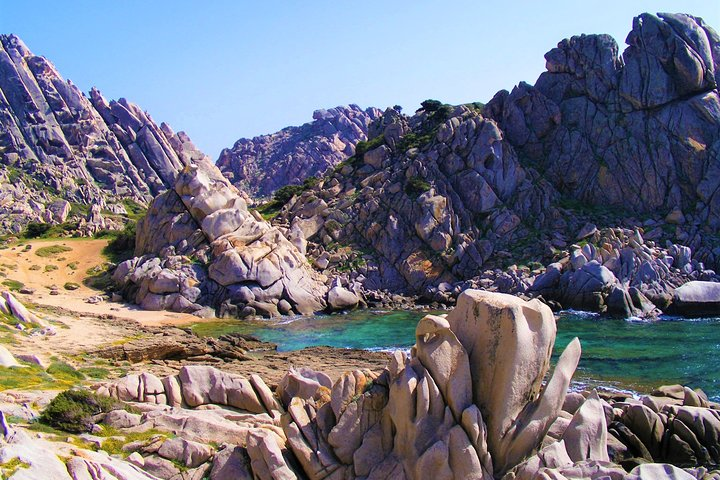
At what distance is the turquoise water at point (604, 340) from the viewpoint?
2764cm

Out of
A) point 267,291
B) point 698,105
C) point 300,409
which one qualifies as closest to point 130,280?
point 267,291

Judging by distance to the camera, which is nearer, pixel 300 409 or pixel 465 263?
pixel 300 409

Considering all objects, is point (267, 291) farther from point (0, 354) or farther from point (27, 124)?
point (27, 124)

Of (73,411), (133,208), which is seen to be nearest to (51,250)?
(133,208)

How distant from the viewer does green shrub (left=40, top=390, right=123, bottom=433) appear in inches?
604

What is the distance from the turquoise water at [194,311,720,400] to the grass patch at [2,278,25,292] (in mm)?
17143

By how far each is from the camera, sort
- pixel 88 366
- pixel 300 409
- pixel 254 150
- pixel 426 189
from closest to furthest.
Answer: pixel 300 409 < pixel 88 366 < pixel 426 189 < pixel 254 150

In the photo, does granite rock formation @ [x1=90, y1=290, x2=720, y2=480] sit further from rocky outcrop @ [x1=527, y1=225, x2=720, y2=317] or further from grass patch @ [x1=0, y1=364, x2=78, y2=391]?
rocky outcrop @ [x1=527, y1=225, x2=720, y2=317]

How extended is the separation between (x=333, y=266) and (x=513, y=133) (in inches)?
1113

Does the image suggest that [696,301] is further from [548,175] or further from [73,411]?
[73,411]

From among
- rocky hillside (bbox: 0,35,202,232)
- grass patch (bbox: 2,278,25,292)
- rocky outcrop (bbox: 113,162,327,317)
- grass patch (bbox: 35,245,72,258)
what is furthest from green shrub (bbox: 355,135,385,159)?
Result: rocky hillside (bbox: 0,35,202,232)

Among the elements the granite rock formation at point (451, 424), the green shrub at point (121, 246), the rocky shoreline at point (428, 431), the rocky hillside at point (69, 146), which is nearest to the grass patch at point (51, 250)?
the green shrub at point (121, 246)

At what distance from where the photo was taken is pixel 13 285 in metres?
49.2

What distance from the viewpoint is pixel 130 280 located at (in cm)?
5181
